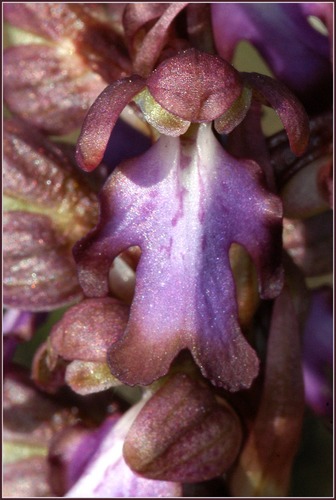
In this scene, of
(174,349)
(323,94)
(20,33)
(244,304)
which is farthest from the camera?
(20,33)

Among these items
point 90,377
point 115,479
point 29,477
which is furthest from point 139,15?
point 29,477

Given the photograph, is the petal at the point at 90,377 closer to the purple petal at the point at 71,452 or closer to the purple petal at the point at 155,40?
the purple petal at the point at 71,452

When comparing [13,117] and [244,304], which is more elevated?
[244,304]

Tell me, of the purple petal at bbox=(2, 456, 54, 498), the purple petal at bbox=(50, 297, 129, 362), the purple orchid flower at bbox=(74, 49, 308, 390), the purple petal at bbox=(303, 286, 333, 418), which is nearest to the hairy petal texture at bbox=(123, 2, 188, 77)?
the purple orchid flower at bbox=(74, 49, 308, 390)

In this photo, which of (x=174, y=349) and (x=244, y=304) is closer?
(x=174, y=349)

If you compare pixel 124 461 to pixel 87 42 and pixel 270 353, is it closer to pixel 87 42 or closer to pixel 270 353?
pixel 270 353

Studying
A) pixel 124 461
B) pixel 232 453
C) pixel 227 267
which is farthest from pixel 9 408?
pixel 227 267

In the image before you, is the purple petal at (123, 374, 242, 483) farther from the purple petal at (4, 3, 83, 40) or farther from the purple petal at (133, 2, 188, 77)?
the purple petal at (4, 3, 83, 40)
